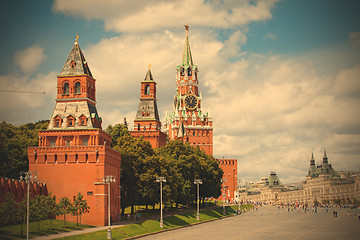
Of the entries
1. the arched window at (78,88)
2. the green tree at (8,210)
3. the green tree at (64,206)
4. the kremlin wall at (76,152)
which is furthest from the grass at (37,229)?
the arched window at (78,88)

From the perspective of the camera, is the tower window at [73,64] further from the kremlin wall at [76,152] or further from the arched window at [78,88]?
the arched window at [78,88]

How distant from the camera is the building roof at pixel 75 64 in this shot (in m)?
88.6

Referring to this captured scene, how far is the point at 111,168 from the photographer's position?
8425 cm

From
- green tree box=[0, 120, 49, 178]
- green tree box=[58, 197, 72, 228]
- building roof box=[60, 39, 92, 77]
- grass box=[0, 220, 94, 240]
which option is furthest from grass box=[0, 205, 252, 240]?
building roof box=[60, 39, 92, 77]

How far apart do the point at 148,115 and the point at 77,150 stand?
44.3 meters

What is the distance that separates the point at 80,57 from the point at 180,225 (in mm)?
32807

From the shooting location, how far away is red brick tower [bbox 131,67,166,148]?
124062 mm

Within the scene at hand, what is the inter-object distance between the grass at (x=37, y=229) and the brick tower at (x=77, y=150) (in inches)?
173

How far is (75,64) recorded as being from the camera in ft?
292

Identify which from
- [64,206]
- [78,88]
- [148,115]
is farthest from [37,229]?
[148,115]

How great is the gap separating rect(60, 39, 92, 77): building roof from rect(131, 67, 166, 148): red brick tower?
34563mm

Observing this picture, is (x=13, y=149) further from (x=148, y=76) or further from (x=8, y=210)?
(x=148, y=76)

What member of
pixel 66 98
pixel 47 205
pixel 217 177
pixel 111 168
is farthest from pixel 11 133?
pixel 217 177

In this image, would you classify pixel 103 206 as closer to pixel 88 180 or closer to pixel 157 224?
pixel 88 180
